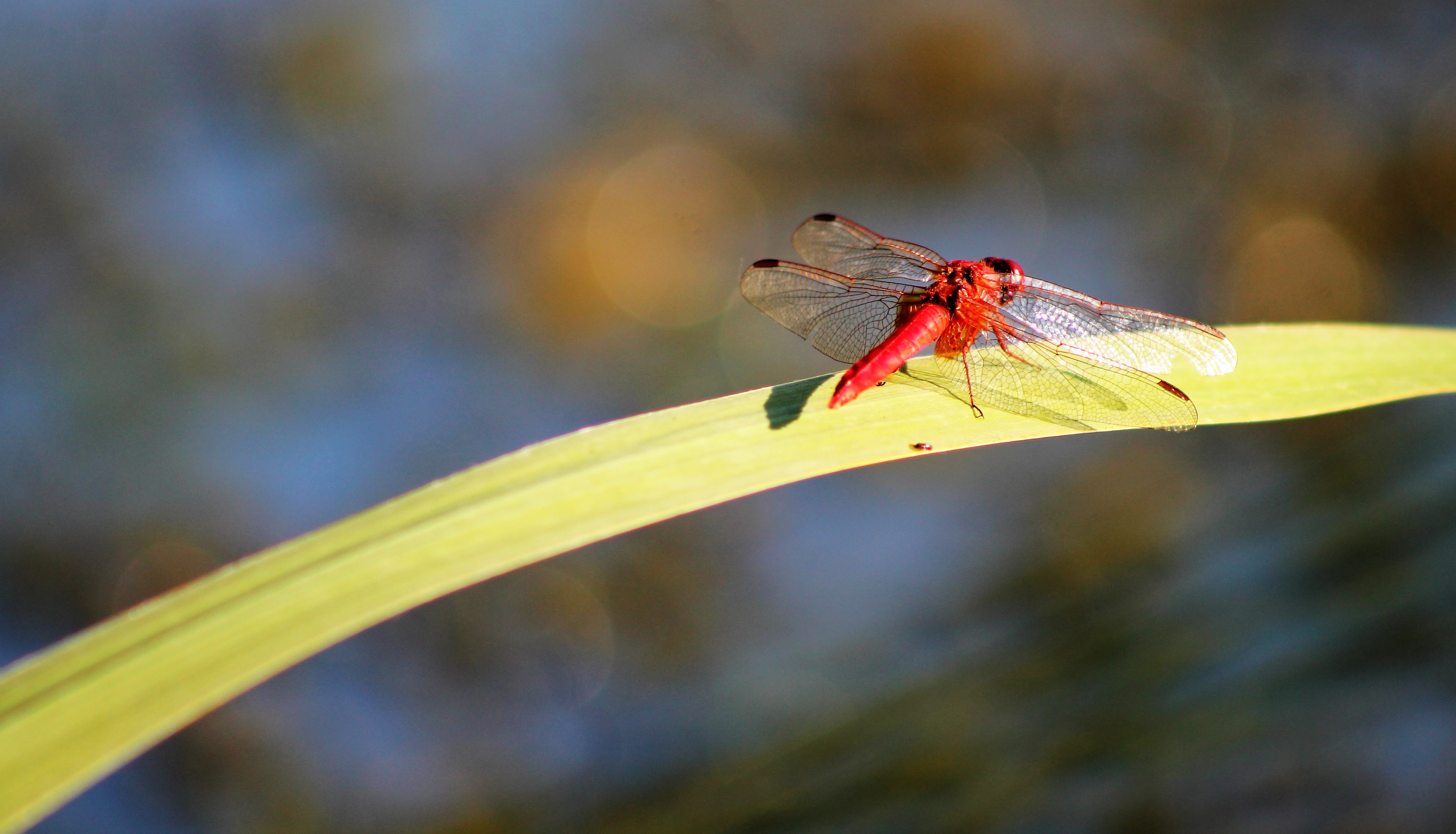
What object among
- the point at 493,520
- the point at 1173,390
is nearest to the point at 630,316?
the point at 1173,390

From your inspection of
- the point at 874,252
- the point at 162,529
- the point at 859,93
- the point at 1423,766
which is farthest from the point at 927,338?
the point at 162,529

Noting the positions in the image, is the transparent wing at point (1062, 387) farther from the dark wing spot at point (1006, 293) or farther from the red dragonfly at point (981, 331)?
the dark wing spot at point (1006, 293)

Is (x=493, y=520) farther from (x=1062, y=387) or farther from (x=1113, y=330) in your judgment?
(x=1113, y=330)

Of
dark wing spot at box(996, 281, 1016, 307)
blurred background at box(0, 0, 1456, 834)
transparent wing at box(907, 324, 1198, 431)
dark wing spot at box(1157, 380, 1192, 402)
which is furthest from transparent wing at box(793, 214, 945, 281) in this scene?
blurred background at box(0, 0, 1456, 834)

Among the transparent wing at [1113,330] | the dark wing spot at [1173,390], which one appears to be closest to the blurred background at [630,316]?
the transparent wing at [1113,330]

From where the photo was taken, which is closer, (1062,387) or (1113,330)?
(1062,387)

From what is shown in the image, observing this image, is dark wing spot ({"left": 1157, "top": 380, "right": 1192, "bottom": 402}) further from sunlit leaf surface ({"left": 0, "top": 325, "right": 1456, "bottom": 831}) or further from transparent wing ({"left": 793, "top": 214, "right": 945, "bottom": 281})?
transparent wing ({"left": 793, "top": 214, "right": 945, "bottom": 281})
